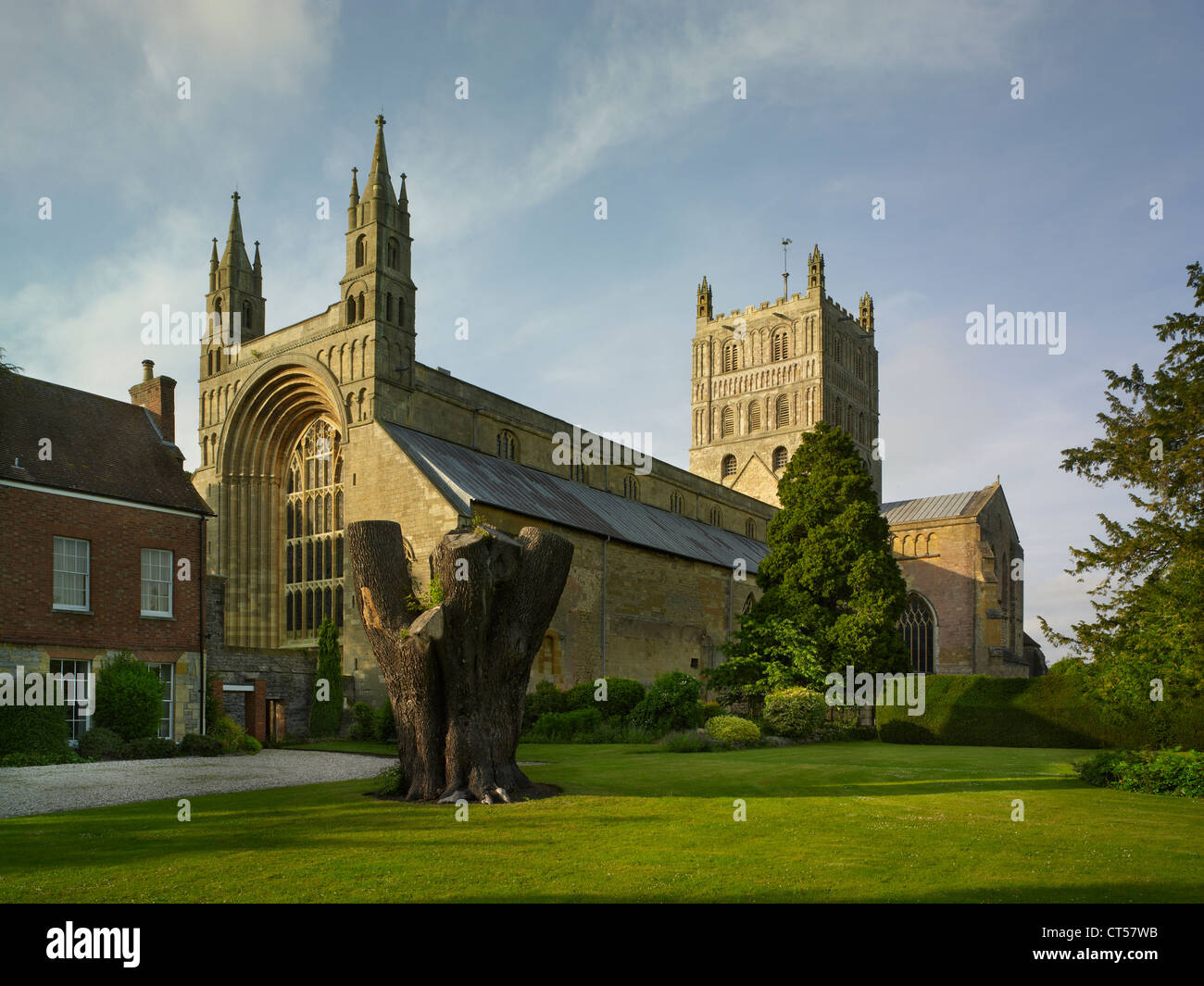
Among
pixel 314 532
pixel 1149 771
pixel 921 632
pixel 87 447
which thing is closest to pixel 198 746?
pixel 87 447

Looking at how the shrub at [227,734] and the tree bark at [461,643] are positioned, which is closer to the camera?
the tree bark at [461,643]

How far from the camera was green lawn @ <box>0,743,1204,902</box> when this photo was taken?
792 cm

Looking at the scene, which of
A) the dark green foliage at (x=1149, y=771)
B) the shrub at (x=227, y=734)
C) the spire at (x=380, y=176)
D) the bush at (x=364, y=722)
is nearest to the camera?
the dark green foliage at (x=1149, y=771)

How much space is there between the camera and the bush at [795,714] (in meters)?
26.6

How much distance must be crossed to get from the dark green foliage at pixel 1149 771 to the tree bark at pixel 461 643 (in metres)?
Answer: 10.00

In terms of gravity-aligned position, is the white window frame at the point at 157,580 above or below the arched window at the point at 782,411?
below

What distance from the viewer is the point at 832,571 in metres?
30.9

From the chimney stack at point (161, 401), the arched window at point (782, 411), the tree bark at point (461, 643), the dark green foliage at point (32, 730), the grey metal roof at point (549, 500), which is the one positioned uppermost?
the arched window at point (782, 411)

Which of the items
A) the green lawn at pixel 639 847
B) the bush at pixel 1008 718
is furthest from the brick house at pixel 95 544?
the bush at pixel 1008 718

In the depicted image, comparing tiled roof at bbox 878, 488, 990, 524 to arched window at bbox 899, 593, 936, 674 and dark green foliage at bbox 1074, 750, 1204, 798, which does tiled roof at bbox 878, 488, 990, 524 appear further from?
dark green foliage at bbox 1074, 750, 1204, 798

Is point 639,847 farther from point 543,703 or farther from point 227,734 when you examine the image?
point 543,703

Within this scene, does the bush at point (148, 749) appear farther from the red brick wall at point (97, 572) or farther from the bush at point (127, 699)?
the red brick wall at point (97, 572)
